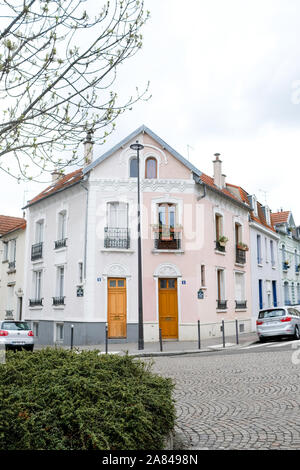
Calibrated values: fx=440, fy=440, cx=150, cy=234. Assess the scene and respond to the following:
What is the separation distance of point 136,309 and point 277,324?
6124 mm

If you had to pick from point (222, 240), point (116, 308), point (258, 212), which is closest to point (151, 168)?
point (222, 240)

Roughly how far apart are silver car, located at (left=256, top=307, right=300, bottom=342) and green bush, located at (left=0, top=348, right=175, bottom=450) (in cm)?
1422

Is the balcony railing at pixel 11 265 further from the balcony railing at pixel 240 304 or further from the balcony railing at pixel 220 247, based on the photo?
the balcony railing at pixel 240 304

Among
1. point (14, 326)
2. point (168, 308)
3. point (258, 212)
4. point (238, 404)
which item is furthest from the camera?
point (258, 212)

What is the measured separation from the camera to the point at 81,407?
12.7 ft

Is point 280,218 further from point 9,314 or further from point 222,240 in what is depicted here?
point 9,314

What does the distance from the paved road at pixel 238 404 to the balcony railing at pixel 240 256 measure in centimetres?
1325

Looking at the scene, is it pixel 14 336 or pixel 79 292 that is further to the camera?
pixel 79 292

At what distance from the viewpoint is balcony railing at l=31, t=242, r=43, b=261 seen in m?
24.3

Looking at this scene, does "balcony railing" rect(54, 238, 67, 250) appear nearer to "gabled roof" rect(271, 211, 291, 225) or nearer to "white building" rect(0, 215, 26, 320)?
"white building" rect(0, 215, 26, 320)

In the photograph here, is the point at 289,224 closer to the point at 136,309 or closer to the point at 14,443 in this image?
the point at 136,309

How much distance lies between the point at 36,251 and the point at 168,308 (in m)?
8.76

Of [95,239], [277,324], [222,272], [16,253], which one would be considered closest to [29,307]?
[16,253]
